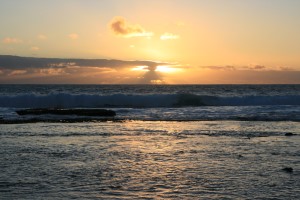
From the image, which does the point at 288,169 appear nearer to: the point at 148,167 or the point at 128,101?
the point at 148,167

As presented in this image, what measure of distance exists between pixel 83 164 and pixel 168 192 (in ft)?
12.6

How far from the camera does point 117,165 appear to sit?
12555 mm

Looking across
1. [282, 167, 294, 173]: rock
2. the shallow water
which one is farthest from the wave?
[282, 167, 294, 173]: rock

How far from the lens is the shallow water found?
9.57m

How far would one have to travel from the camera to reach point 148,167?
12.3 metres

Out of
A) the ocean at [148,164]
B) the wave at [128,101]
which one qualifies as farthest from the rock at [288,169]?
the wave at [128,101]

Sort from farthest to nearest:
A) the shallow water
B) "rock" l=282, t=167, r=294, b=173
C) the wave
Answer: the wave < "rock" l=282, t=167, r=294, b=173 < the shallow water

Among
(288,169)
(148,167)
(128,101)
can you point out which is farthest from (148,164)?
(128,101)

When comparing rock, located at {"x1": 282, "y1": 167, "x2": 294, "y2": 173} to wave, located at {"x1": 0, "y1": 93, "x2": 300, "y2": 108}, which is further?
wave, located at {"x1": 0, "y1": 93, "x2": 300, "y2": 108}

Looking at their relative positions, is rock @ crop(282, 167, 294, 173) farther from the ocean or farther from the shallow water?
the shallow water

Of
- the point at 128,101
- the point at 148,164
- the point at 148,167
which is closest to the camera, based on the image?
the point at 148,167

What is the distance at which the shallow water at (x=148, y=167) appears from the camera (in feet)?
31.4

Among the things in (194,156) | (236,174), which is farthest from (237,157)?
(236,174)

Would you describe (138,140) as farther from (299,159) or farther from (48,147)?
(299,159)
